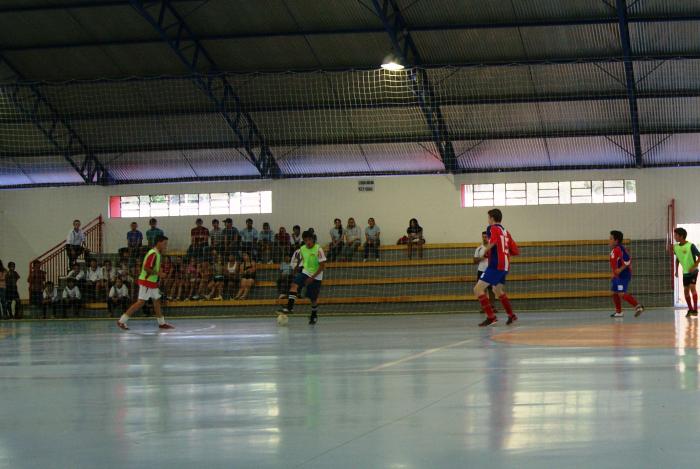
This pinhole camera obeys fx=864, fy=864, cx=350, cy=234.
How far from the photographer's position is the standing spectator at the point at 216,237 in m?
30.9

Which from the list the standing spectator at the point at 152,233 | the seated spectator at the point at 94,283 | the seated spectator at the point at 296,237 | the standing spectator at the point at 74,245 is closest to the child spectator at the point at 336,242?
the seated spectator at the point at 296,237

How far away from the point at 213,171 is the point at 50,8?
28.2 feet

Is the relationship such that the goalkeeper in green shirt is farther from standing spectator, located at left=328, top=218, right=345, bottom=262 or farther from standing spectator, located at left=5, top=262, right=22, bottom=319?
standing spectator, located at left=5, top=262, right=22, bottom=319

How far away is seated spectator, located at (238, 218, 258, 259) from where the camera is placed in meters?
30.9

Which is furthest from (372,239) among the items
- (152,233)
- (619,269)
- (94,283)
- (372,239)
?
(619,269)

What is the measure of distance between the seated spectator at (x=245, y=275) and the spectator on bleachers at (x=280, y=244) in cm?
113

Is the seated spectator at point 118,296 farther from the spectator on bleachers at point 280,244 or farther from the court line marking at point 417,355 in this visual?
the court line marking at point 417,355

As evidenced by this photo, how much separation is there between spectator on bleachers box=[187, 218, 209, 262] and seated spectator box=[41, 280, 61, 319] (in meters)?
4.72

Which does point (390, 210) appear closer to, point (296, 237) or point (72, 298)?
point (296, 237)

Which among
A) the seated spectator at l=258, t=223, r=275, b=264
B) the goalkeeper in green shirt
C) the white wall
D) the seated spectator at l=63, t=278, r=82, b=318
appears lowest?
the seated spectator at l=63, t=278, r=82, b=318

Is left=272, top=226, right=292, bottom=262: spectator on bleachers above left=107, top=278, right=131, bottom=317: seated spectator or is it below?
above

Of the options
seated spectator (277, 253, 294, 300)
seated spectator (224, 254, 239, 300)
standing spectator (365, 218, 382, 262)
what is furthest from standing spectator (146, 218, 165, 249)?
standing spectator (365, 218, 382, 262)

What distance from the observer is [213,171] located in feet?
111

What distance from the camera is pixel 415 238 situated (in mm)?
30984
